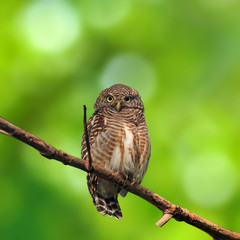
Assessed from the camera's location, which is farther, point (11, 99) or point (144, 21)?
point (144, 21)

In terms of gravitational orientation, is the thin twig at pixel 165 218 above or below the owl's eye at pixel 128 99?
below

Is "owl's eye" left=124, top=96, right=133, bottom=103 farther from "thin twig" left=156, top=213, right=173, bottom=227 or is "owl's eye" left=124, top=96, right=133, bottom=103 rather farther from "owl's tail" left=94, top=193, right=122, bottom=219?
"thin twig" left=156, top=213, right=173, bottom=227

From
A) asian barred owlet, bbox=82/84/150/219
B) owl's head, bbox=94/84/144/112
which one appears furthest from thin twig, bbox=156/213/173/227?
owl's head, bbox=94/84/144/112

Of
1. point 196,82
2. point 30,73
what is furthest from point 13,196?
point 196,82

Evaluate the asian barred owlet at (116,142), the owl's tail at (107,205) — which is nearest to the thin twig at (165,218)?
the asian barred owlet at (116,142)

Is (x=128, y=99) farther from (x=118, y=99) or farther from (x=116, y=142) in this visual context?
(x=116, y=142)

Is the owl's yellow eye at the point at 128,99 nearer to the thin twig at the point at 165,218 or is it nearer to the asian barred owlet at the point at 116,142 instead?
the asian barred owlet at the point at 116,142

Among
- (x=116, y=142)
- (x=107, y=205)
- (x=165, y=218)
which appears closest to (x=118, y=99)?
(x=116, y=142)

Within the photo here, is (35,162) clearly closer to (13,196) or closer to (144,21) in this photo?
(13,196)

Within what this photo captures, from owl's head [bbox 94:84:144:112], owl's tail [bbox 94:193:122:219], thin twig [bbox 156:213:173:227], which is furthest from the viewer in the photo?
owl's head [bbox 94:84:144:112]
